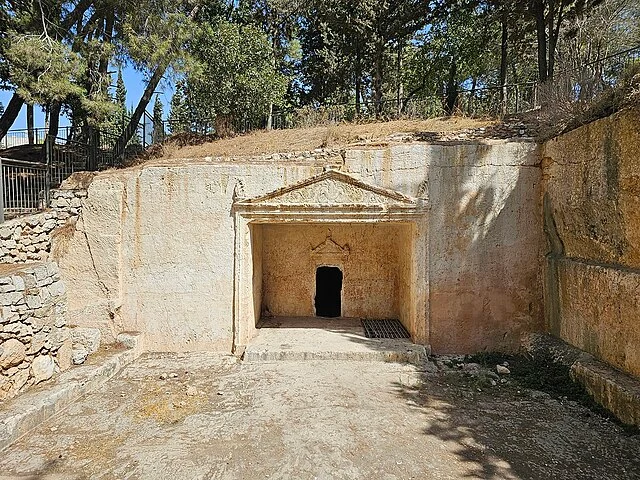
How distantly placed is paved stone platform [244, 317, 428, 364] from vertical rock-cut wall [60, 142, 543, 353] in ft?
1.90

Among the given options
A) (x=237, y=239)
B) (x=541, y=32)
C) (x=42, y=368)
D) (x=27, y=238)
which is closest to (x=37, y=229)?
(x=27, y=238)

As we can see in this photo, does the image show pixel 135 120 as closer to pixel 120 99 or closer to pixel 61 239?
pixel 120 99

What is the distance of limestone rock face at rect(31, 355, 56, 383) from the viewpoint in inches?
215

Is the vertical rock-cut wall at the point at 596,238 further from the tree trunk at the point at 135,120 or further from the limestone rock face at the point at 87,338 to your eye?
the tree trunk at the point at 135,120

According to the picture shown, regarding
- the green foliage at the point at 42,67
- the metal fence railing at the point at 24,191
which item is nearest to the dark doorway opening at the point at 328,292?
the metal fence railing at the point at 24,191

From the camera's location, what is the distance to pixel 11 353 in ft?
16.7

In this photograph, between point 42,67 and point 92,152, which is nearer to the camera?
point 42,67

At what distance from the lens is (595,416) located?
486 cm

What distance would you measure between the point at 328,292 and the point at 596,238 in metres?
6.10

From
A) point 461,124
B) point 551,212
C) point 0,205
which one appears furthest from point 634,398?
point 0,205

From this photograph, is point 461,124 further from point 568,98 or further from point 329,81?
point 329,81

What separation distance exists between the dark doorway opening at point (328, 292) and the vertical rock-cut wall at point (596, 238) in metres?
4.82

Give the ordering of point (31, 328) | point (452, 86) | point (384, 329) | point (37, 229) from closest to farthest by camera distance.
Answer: point (31, 328) < point (37, 229) < point (384, 329) < point (452, 86)

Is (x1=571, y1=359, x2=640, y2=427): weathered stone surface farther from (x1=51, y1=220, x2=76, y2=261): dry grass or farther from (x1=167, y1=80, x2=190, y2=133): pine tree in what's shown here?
(x1=167, y1=80, x2=190, y2=133): pine tree
